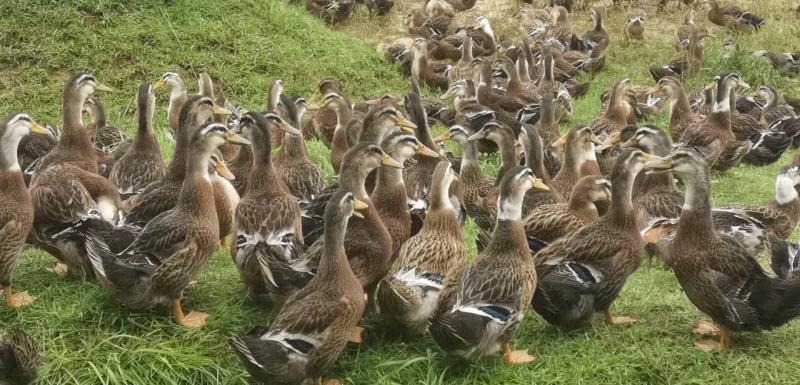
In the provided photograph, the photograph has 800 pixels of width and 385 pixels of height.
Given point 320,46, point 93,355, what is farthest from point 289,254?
point 320,46

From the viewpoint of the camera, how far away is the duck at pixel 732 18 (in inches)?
567

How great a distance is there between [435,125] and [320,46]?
9.04 feet

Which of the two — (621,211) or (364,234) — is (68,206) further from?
(621,211)

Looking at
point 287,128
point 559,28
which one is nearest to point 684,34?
point 559,28

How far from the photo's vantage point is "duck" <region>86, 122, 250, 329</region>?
499cm

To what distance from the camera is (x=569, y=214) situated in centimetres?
602

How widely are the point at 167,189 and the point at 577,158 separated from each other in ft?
11.8

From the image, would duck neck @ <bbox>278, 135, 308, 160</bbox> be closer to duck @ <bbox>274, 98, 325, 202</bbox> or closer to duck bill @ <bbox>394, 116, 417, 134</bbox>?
duck @ <bbox>274, 98, 325, 202</bbox>

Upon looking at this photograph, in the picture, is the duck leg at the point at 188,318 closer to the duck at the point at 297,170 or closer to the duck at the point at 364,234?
the duck at the point at 364,234

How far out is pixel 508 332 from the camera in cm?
467

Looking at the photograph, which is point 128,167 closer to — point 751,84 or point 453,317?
point 453,317

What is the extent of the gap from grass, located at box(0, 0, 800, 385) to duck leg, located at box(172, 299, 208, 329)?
0.06 meters

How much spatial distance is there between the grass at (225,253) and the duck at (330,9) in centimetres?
29

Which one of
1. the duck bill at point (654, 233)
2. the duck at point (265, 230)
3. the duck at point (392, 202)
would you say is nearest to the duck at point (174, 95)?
the duck at point (265, 230)
